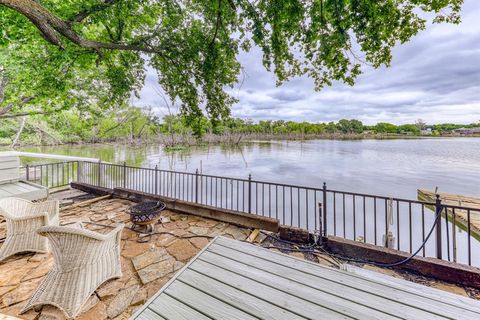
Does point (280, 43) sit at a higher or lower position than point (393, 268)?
higher

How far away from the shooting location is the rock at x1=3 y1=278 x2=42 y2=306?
212 cm

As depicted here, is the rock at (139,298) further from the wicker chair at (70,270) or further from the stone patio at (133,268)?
the wicker chair at (70,270)

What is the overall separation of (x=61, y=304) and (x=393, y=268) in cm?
394

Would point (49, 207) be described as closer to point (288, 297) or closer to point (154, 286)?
point (154, 286)

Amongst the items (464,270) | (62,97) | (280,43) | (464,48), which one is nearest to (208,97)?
(280,43)

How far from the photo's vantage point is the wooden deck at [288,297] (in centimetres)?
110

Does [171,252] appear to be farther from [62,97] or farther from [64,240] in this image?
[62,97]

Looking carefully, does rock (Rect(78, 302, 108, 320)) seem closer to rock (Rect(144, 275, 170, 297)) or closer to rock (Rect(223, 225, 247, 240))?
rock (Rect(144, 275, 170, 297))

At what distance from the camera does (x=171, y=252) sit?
3.07 metres

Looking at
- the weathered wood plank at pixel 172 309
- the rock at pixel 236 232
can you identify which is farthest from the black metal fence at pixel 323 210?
the weathered wood plank at pixel 172 309

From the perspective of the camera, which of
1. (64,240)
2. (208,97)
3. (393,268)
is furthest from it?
(208,97)

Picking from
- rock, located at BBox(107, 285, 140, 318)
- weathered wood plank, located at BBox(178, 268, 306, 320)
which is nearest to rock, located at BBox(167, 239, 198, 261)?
rock, located at BBox(107, 285, 140, 318)

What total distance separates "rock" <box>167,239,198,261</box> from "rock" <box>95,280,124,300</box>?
2.53 ft

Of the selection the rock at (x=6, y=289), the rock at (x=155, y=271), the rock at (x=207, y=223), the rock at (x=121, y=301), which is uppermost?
the rock at (x=207, y=223)
